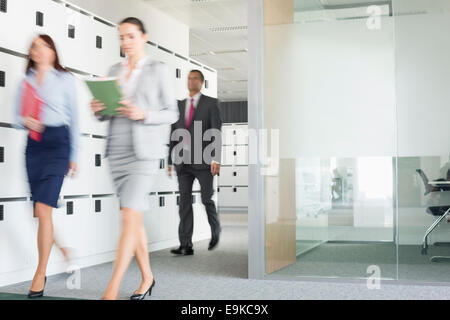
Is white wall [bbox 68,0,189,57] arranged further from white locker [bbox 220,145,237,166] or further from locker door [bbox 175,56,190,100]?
white locker [bbox 220,145,237,166]

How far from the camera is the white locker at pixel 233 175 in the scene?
12.3m

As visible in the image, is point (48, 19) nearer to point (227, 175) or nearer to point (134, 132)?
point (134, 132)

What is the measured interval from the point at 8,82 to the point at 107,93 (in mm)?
1213

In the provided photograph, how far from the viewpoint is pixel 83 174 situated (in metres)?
4.17

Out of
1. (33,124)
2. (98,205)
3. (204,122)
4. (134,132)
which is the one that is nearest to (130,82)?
(134,132)

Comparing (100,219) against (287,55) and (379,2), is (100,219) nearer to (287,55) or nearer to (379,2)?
(287,55)

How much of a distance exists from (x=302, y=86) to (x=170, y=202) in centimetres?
233

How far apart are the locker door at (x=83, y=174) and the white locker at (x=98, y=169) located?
15mm

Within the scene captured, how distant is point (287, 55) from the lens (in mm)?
3658

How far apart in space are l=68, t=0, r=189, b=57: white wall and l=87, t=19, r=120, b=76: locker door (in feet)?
0.73

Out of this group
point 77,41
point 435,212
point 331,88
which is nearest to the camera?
point 435,212

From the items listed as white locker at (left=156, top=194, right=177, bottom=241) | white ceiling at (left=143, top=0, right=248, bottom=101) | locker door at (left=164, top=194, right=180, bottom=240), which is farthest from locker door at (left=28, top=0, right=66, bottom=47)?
locker door at (left=164, top=194, right=180, bottom=240)

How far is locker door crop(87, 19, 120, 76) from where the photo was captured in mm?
4352
